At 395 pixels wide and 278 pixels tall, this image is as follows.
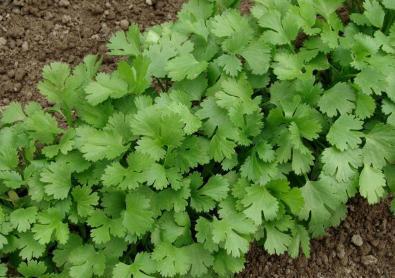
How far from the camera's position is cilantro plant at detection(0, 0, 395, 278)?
233 centimetres

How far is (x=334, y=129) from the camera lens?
246cm

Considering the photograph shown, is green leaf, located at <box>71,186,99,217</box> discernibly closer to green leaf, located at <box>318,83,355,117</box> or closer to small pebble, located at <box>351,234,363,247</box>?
green leaf, located at <box>318,83,355,117</box>

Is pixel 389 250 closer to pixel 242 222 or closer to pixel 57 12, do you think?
pixel 242 222

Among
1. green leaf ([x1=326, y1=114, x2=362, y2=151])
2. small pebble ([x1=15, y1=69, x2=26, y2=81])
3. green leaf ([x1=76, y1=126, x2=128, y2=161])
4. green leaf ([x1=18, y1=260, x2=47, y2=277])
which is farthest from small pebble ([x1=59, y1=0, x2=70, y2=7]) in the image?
green leaf ([x1=326, y1=114, x2=362, y2=151])

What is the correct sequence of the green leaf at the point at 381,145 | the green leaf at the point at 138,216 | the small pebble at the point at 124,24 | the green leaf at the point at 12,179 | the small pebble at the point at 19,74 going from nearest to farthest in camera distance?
the green leaf at the point at 138,216 → the green leaf at the point at 12,179 → the green leaf at the point at 381,145 → the small pebble at the point at 19,74 → the small pebble at the point at 124,24

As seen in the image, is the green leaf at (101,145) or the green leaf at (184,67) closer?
the green leaf at (101,145)

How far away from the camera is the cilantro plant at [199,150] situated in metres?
2.33

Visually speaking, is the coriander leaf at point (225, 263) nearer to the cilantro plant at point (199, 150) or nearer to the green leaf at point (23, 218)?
the cilantro plant at point (199, 150)

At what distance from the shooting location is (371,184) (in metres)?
2.45

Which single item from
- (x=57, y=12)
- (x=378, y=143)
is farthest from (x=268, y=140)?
(x=57, y=12)

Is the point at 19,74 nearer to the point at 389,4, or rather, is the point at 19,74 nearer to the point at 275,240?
the point at 275,240

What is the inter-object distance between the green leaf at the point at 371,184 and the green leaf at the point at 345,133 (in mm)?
146

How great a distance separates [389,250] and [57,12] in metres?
2.23

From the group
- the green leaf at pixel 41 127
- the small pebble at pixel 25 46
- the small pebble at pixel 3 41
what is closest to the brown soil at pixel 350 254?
the green leaf at pixel 41 127
